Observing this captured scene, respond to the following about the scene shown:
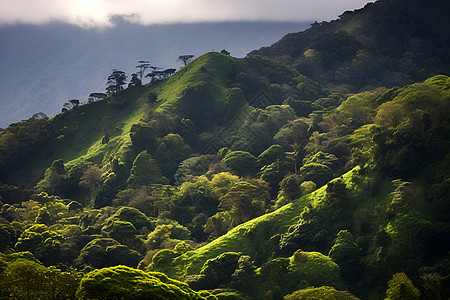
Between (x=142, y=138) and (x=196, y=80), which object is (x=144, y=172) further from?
(x=196, y=80)

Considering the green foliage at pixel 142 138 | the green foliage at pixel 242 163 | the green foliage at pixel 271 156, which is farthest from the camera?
the green foliage at pixel 142 138

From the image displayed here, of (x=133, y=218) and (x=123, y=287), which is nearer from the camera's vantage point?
(x=123, y=287)

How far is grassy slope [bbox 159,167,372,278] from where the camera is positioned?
74162 millimetres

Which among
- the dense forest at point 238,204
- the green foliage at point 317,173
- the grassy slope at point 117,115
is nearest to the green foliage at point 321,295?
the dense forest at point 238,204

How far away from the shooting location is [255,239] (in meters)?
78.4

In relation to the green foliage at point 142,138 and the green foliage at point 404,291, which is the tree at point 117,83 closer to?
the green foliage at point 142,138

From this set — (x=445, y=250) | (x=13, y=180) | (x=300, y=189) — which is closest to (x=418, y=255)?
(x=445, y=250)

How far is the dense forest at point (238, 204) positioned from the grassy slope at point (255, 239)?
0.22 m

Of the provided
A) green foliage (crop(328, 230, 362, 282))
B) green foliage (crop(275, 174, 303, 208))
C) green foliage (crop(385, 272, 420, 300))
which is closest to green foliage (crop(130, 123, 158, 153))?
green foliage (crop(275, 174, 303, 208))

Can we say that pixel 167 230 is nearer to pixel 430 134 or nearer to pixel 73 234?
pixel 73 234

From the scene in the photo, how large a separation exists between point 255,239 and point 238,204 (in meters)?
13.9

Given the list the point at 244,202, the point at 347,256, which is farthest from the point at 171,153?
the point at 347,256

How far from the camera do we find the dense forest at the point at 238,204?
61375 millimetres

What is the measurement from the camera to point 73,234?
91750 mm
